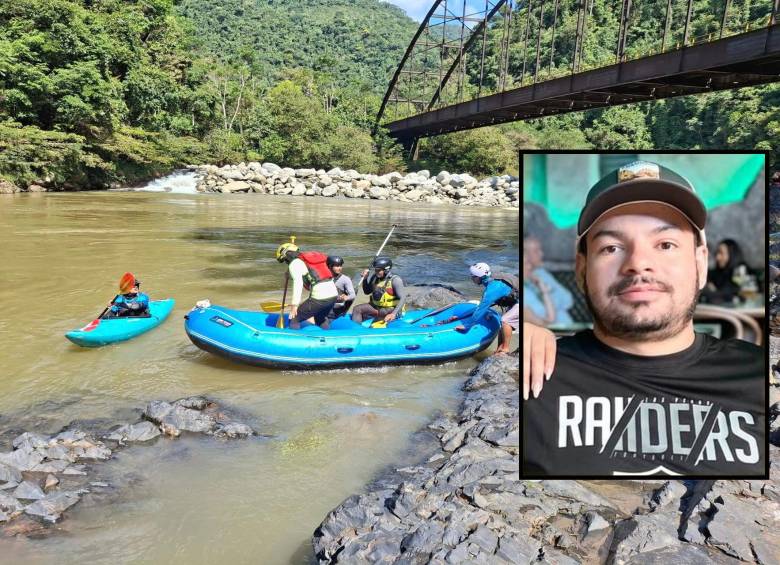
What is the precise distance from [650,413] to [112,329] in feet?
22.2

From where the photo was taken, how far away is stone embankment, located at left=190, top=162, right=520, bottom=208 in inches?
1378

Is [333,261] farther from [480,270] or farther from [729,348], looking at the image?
[729,348]

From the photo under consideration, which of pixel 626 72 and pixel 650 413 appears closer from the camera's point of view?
pixel 650 413

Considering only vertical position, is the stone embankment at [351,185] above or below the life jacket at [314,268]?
above

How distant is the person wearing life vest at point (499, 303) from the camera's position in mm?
6980

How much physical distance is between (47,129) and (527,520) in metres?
30.2

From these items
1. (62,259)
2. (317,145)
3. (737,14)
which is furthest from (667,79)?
(737,14)

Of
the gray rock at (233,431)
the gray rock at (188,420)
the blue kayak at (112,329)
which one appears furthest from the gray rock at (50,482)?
the blue kayak at (112,329)

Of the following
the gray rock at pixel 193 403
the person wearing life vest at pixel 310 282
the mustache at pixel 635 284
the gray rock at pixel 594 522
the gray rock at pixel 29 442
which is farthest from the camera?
the person wearing life vest at pixel 310 282

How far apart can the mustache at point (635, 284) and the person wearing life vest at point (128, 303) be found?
7.11 meters

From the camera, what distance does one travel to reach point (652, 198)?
→ 4.24 ft

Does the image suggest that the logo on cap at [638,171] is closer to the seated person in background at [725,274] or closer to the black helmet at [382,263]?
the seated person in background at [725,274]

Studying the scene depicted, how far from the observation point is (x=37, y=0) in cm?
2561

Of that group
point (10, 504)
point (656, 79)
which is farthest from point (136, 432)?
point (656, 79)
